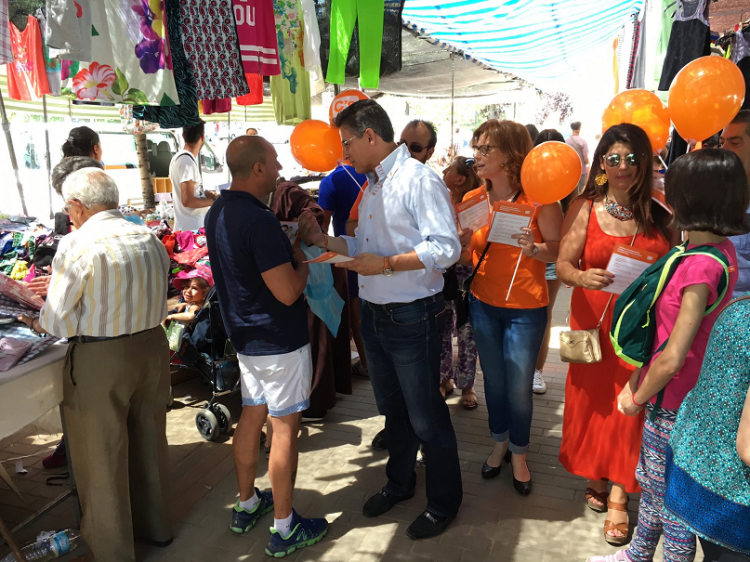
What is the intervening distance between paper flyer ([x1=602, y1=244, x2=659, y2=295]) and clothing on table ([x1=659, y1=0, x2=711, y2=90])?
198 centimetres

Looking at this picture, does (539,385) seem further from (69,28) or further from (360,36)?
(69,28)

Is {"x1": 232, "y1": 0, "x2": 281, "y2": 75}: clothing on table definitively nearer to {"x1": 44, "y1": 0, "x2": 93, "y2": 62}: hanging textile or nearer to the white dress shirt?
{"x1": 44, "y1": 0, "x2": 93, "y2": 62}: hanging textile

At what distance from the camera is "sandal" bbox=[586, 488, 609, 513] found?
2.76m

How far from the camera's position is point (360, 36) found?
12.5 ft

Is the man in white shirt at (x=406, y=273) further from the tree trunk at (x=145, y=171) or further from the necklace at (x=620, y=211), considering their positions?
the tree trunk at (x=145, y=171)

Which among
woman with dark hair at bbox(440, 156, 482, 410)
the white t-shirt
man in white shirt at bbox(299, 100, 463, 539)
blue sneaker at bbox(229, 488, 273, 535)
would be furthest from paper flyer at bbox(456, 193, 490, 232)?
the white t-shirt

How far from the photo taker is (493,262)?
2.83 m

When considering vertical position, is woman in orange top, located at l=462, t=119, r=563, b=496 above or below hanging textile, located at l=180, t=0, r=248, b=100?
below

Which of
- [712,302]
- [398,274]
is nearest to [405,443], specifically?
[398,274]

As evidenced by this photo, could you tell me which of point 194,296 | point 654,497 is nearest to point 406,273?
point 654,497

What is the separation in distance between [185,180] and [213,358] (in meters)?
1.94

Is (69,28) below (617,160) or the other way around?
the other way around

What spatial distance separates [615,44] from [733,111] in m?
5.80

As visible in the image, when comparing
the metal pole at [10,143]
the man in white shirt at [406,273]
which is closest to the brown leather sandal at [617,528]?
the man in white shirt at [406,273]
